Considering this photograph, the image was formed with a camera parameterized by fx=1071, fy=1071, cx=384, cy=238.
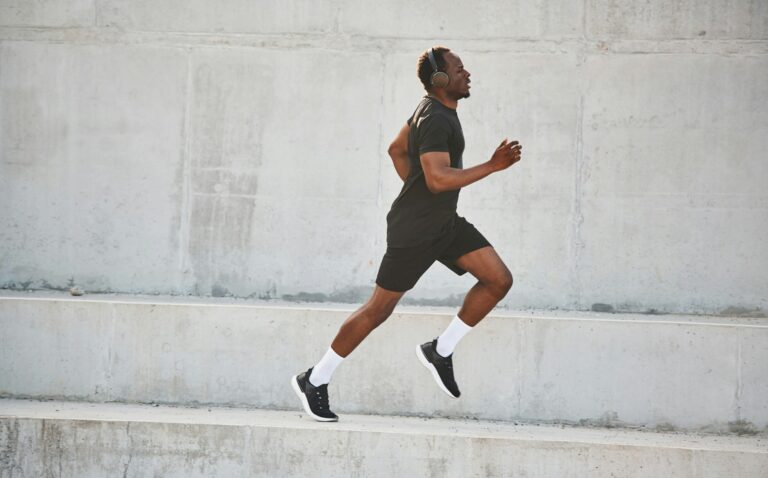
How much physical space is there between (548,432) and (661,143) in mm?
2503

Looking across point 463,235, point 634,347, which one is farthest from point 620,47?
point 463,235

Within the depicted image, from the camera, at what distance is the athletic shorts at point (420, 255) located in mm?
5809

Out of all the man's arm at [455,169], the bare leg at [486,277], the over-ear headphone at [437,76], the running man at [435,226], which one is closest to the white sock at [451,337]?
the running man at [435,226]

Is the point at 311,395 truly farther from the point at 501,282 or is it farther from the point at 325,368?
the point at 501,282

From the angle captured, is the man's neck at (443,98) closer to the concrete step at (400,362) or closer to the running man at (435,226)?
the running man at (435,226)

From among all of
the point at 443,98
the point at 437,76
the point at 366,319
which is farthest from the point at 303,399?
the point at 437,76

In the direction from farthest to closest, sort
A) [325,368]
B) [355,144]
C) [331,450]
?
1. [355,144]
2. [331,450]
3. [325,368]

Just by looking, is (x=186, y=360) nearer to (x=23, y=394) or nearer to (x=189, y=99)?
(x=23, y=394)

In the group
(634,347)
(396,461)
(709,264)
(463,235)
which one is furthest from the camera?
(709,264)

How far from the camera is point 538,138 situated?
800cm

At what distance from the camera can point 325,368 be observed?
6.21 meters

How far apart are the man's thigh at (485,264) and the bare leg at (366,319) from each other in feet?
1.38

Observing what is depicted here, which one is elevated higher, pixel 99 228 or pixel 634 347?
pixel 99 228

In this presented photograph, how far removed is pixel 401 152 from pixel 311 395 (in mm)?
1553
